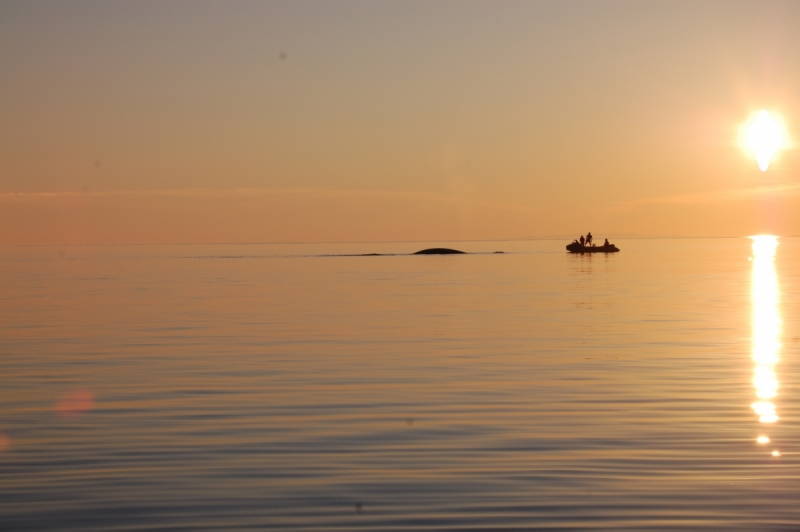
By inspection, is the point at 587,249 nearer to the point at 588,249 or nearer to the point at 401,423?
the point at 588,249

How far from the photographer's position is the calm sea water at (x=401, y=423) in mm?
16062

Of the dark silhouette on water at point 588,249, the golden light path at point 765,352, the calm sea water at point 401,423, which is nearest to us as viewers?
the calm sea water at point 401,423

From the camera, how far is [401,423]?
23328 millimetres

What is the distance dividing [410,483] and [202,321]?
1386 inches

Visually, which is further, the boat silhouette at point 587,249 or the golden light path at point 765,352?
the boat silhouette at point 587,249

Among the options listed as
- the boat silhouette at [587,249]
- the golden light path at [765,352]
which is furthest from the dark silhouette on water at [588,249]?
the golden light path at [765,352]

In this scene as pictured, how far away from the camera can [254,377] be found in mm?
31109

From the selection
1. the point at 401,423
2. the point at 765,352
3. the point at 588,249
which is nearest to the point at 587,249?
the point at 588,249

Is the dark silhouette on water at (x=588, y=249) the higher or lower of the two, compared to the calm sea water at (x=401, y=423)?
higher

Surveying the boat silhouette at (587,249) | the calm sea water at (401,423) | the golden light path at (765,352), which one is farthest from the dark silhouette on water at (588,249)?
the calm sea water at (401,423)

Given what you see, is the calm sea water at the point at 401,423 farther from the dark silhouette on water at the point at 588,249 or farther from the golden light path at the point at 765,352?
the dark silhouette on water at the point at 588,249

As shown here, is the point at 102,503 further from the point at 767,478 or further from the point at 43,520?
the point at 767,478

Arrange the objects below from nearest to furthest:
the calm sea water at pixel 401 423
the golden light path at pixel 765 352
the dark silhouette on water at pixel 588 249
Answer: the calm sea water at pixel 401 423 < the golden light path at pixel 765 352 < the dark silhouette on water at pixel 588 249

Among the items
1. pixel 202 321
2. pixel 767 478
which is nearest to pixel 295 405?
pixel 767 478
